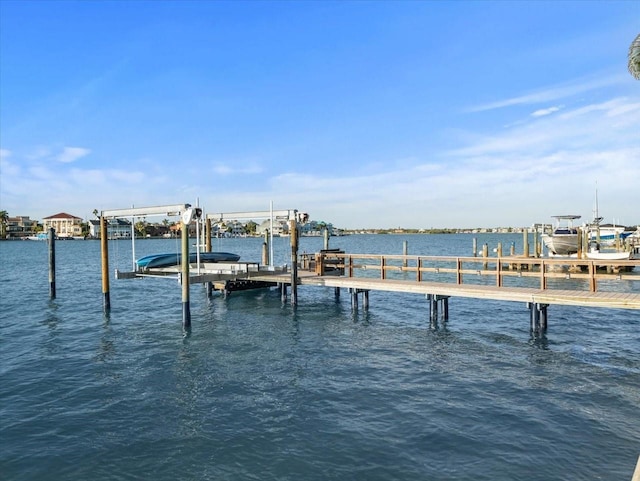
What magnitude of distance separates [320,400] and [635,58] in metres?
13.7

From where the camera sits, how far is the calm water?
8.61 meters

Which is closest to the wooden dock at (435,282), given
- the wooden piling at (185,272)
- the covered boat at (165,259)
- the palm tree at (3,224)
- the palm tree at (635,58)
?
the covered boat at (165,259)

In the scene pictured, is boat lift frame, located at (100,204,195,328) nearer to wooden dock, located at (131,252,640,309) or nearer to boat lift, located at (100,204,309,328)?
boat lift, located at (100,204,309,328)

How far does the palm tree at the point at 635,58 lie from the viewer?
1495 centimetres

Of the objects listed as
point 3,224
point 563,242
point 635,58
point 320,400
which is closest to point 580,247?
point 563,242

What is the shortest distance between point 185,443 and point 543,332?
14302mm

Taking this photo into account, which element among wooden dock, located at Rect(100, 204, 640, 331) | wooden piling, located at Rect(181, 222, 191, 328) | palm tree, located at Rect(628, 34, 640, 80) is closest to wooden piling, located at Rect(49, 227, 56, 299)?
wooden dock, located at Rect(100, 204, 640, 331)

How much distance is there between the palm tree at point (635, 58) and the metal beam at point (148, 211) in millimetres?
16544

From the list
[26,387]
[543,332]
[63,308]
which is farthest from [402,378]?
[63,308]

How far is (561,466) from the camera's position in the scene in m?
8.34

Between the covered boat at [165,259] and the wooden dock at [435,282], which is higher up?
the covered boat at [165,259]

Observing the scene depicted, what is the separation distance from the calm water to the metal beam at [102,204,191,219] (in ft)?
16.4

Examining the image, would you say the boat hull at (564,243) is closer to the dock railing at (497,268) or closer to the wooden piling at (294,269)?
the dock railing at (497,268)

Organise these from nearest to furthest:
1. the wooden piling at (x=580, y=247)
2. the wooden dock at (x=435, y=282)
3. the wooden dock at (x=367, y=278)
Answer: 1. the wooden dock at (x=435, y=282)
2. the wooden dock at (x=367, y=278)
3. the wooden piling at (x=580, y=247)
